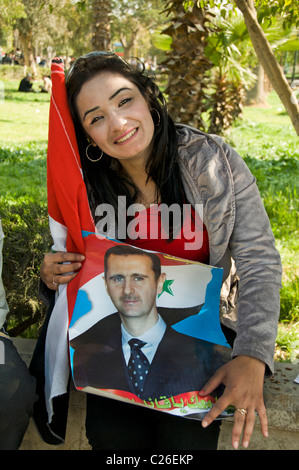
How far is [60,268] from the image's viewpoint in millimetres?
1701

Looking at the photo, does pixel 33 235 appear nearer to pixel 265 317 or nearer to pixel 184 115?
pixel 265 317

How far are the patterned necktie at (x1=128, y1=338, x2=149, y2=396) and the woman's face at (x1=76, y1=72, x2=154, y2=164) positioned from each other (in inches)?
27.0

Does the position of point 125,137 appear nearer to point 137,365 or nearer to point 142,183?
point 142,183

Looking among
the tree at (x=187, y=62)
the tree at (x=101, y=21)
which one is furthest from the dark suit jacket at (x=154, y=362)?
the tree at (x=101, y=21)

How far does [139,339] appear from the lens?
1553mm

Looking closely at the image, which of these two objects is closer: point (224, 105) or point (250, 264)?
point (250, 264)

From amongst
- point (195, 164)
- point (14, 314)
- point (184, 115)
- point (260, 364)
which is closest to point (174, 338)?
point (260, 364)

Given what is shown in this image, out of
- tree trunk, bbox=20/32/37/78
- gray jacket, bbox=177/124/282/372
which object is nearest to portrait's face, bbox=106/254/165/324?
gray jacket, bbox=177/124/282/372

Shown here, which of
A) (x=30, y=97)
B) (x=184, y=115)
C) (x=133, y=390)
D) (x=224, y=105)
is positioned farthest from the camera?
(x=30, y=97)

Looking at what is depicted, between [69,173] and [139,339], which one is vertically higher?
[69,173]

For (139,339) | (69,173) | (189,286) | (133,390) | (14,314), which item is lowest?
(14,314)

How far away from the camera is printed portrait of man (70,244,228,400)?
1.48 meters

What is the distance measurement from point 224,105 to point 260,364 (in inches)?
311

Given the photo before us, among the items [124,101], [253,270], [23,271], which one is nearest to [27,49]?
[23,271]
